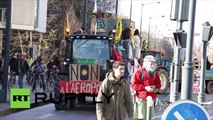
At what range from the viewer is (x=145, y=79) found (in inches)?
388

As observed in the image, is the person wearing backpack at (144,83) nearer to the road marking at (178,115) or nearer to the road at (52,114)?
the road marking at (178,115)

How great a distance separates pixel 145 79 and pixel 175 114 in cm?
357

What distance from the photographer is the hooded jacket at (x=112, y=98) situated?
726 centimetres

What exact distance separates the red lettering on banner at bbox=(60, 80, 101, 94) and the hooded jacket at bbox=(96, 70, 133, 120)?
7327 mm

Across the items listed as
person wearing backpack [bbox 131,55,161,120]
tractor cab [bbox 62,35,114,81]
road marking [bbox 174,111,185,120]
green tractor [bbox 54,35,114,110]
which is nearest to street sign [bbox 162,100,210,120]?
road marking [bbox 174,111,185,120]

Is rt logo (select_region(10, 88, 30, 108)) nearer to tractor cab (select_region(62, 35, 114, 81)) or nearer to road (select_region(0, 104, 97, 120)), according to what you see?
road (select_region(0, 104, 97, 120))

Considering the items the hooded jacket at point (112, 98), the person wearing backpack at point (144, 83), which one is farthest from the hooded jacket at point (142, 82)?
the hooded jacket at point (112, 98)

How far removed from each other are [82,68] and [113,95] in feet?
27.8

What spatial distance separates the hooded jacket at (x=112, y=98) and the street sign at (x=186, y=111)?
1170mm

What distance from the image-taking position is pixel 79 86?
15.7 metres

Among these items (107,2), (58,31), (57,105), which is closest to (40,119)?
(57,105)

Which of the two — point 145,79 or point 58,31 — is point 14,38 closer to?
point 58,31

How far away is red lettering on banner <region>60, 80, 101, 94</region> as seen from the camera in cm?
1501

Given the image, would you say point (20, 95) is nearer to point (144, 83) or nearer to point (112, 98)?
point (144, 83)
